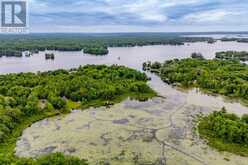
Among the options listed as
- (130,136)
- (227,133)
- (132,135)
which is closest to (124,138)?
(130,136)

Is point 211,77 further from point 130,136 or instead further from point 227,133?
point 130,136

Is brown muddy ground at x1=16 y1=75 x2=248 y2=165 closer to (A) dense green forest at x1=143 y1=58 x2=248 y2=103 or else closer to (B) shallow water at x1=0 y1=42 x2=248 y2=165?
(B) shallow water at x1=0 y1=42 x2=248 y2=165

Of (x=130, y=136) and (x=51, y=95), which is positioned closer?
(x=130, y=136)

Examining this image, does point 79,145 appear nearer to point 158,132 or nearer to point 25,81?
point 158,132

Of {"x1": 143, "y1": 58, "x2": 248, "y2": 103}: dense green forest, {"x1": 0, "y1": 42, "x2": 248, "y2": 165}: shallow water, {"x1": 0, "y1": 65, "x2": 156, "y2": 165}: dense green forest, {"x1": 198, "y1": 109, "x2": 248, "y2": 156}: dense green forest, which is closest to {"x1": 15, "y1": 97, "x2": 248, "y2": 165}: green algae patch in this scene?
{"x1": 0, "y1": 42, "x2": 248, "y2": 165}: shallow water

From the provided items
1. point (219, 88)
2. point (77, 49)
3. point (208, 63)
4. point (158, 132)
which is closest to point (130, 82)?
point (219, 88)

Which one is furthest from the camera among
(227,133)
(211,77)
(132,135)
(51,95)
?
(211,77)
